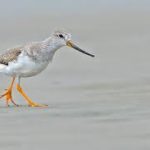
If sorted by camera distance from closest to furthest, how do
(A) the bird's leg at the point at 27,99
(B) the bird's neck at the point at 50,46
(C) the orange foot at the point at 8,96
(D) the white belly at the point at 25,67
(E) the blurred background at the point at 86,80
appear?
(E) the blurred background at the point at 86,80
(A) the bird's leg at the point at 27,99
(D) the white belly at the point at 25,67
(C) the orange foot at the point at 8,96
(B) the bird's neck at the point at 50,46

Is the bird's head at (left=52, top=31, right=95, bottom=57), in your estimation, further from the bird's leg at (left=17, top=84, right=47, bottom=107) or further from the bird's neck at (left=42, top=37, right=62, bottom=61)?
the bird's leg at (left=17, top=84, right=47, bottom=107)

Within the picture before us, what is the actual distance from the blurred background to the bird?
0.29m

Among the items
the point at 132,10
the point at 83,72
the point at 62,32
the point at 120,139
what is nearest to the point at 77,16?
the point at 132,10

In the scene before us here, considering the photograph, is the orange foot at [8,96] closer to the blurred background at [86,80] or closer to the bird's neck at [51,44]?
the blurred background at [86,80]

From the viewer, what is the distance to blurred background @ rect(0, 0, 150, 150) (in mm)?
9797

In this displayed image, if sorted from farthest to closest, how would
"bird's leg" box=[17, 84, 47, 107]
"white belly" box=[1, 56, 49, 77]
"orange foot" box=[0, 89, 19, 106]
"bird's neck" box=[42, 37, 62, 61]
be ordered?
"bird's neck" box=[42, 37, 62, 61] < "orange foot" box=[0, 89, 19, 106] < "white belly" box=[1, 56, 49, 77] < "bird's leg" box=[17, 84, 47, 107]

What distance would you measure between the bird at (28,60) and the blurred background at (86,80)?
0.29m

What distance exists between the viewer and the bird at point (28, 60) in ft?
40.5

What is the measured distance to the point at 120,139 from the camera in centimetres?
953

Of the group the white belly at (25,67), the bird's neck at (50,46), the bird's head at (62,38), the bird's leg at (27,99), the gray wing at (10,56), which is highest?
the bird's head at (62,38)

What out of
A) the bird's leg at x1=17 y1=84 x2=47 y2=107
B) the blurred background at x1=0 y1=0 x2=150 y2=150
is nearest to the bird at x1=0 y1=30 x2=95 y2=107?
the bird's leg at x1=17 y1=84 x2=47 y2=107

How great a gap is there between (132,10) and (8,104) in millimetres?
7720

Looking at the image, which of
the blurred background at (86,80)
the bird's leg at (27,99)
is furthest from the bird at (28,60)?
the blurred background at (86,80)

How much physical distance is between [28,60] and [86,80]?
189 centimetres
